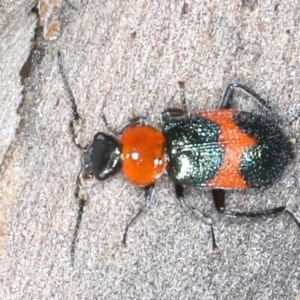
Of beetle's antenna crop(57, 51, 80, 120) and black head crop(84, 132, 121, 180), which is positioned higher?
beetle's antenna crop(57, 51, 80, 120)

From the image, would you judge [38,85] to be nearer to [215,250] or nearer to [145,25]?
[145,25]

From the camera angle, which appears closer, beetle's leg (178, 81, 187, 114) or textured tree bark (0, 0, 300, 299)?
textured tree bark (0, 0, 300, 299)

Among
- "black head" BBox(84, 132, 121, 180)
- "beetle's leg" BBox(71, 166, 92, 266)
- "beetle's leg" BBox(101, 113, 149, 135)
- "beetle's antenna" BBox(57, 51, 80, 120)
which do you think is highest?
"beetle's antenna" BBox(57, 51, 80, 120)

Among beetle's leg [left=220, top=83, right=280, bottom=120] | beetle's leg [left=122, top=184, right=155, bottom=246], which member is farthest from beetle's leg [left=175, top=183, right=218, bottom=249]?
beetle's leg [left=220, top=83, right=280, bottom=120]

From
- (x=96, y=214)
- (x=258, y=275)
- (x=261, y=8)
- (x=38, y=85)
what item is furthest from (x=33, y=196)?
(x=261, y=8)

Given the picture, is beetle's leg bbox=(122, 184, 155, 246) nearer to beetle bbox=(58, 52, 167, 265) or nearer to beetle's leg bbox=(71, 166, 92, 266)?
beetle bbox=(58, 52, 167, 265)

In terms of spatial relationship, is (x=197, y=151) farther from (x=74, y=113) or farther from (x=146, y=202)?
(x=74, y=113)

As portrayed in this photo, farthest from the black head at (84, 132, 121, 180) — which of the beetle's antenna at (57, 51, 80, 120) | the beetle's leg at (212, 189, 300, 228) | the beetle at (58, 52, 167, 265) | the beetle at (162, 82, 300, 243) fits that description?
the beetle's leg at (212, 189, 300, 228)

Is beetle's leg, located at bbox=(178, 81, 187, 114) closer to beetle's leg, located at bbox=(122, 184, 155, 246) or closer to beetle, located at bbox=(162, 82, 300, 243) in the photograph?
beetle, located at bbox=(162, 82, 300, 243)
